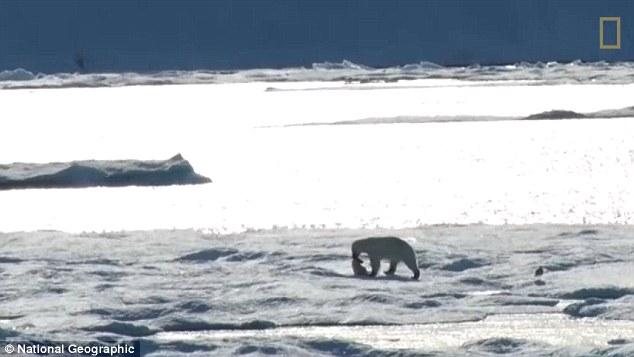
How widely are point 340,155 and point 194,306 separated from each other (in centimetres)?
1031

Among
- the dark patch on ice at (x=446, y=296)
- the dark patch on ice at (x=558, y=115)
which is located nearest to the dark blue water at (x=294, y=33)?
the dark patch on ice at (x=558, y=115)

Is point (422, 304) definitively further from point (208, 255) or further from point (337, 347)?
point (208, 255)

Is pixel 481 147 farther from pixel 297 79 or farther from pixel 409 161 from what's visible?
pixel 297 79

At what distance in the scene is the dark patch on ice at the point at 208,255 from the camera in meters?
7.82

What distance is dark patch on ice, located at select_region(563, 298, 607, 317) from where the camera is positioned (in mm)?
6207

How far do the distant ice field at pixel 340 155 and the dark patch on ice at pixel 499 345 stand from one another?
414cm

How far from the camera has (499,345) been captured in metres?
5.50

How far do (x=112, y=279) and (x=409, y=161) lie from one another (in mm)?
8944

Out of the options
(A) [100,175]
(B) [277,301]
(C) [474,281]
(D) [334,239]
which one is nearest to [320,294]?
(B) [277,301]

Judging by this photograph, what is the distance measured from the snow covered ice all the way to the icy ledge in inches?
12.4

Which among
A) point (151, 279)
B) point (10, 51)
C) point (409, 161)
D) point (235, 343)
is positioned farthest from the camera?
point (10, 51)

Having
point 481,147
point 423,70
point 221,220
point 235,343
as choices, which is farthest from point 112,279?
point 423,70

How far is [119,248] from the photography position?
831 cm

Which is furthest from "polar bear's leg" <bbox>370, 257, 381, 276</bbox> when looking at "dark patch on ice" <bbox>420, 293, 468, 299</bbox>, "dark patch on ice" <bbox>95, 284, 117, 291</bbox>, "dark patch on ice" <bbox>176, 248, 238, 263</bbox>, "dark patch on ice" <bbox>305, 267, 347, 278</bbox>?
"dark patch on ice" <bbox>95, 284, 117, 291</bbox>
